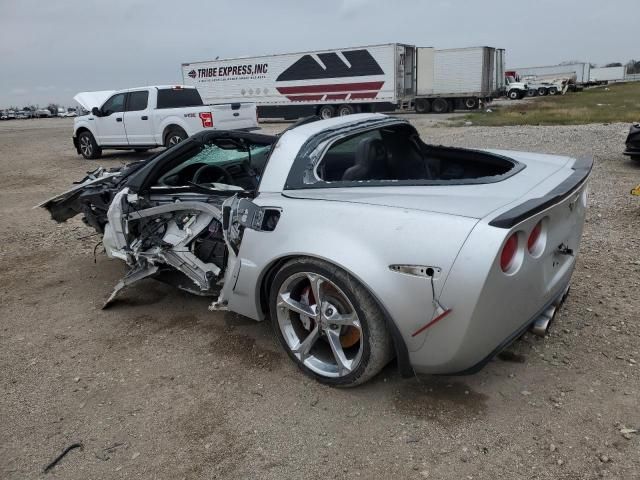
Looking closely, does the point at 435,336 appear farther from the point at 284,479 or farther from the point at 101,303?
the point at 101,303

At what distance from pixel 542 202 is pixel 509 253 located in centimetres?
32

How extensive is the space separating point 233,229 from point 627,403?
2338mm

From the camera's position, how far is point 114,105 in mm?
13258

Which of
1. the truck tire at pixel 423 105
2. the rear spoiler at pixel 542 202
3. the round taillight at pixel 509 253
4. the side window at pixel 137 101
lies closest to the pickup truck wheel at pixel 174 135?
the side window at pixel 137 101

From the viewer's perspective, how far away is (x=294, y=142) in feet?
10.3

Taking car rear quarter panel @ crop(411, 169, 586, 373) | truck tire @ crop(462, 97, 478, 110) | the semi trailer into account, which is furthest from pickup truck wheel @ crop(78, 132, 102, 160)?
truck tire @ crop(462, 97, 478, 110)

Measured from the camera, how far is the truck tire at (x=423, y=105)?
94.0 feet

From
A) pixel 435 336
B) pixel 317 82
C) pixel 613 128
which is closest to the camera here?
pixel 435 336

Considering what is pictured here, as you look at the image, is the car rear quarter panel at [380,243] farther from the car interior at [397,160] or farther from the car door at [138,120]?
the car door at [138,120]

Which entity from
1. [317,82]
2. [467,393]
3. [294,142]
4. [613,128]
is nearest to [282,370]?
[467,393]

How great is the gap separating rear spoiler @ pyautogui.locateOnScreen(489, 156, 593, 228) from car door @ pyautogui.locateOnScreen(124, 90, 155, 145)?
11446 mm

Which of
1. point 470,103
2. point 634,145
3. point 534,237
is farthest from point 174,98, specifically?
point 470,103

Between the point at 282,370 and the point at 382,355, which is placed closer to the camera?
the point at 382,355

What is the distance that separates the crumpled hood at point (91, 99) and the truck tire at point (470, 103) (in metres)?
20.1
